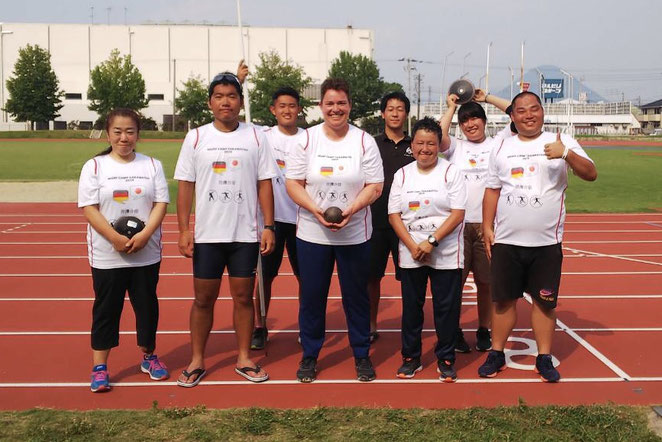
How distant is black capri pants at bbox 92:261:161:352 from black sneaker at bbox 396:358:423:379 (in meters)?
1.78

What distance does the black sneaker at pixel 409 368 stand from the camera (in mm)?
4766

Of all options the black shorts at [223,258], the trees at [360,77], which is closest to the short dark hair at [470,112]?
the black shorts at [223,258]

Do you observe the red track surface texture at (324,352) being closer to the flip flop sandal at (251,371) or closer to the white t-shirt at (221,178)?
the flip flop sandal at (251,371)

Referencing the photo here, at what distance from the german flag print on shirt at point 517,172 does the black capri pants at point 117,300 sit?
2.51 metres

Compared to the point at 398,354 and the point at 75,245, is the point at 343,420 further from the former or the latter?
the point at 75,245

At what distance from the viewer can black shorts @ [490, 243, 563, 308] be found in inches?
183

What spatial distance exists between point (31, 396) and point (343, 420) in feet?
6.74

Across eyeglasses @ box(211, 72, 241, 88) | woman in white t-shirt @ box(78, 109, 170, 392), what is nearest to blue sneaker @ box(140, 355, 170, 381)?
woman in white t-shirt @ box(78, 109, 170, 392)

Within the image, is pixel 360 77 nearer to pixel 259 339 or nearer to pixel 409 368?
pixel 259 339

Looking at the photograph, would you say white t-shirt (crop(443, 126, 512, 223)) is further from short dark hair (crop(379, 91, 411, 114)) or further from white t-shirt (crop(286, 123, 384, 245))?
white t-shirt (crop(286, 123, 384, 245))

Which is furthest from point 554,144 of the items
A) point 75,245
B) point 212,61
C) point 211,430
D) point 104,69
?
point 212,61

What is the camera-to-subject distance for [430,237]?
4605mm

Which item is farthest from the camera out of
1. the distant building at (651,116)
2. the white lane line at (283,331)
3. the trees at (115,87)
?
the distant building at (651,116)

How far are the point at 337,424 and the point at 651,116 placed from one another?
12297 centimetres
